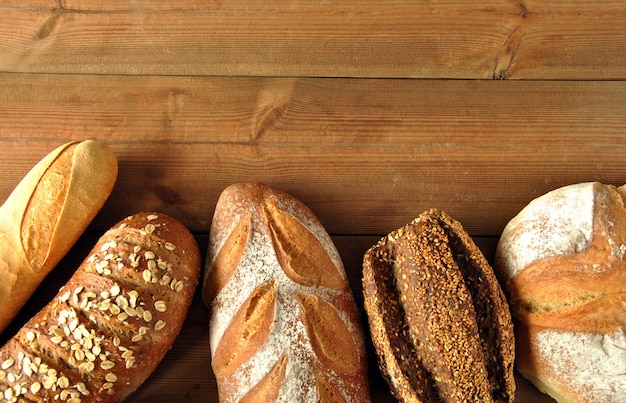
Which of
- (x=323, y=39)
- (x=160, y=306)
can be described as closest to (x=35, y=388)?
(x=160, y=306)

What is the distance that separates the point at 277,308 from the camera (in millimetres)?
1293

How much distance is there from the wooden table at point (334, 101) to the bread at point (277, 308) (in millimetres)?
172

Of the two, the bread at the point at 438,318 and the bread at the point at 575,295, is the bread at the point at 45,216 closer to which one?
the bread at the point at 438,318

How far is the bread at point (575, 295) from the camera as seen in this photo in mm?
1280

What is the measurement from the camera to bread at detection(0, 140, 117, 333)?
1.33 m

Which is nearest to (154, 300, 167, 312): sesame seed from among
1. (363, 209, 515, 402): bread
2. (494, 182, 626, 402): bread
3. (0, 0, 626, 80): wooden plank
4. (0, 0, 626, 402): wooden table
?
(0, 0, 626, 402): wooden table

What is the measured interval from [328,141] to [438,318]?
2.06ft

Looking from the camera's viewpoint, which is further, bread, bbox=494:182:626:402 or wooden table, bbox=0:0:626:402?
wooden table, bbox=0:0:626:402

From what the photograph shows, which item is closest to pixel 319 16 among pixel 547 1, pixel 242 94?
pixel 242 94

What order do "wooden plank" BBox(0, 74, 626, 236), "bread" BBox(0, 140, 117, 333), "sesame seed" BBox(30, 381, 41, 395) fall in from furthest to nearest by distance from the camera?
"wooden plank" BBox(0, 74, 626, 236)
"bread" BBox(0, 140, 117, 333)
"sesame seed" BBox(30, 381, 41, 395)

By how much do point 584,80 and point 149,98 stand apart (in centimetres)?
138

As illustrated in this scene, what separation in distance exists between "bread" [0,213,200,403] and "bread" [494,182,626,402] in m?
0.94

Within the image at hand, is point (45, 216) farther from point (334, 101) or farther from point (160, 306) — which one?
point (334, 101)

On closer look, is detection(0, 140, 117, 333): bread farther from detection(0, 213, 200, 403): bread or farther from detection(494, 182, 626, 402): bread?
detection(494, 182, 626, 402): bread
